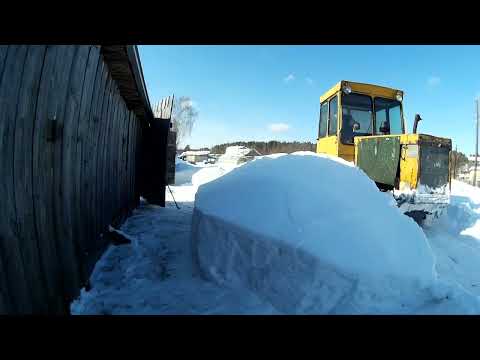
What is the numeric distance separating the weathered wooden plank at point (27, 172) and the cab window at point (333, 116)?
6.46 m

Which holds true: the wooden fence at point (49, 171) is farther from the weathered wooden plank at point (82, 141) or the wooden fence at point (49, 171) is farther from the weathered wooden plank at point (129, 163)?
the weathered wooden plank at point (129, 163)

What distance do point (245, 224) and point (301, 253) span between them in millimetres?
684

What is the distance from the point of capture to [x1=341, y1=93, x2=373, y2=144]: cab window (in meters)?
6.83

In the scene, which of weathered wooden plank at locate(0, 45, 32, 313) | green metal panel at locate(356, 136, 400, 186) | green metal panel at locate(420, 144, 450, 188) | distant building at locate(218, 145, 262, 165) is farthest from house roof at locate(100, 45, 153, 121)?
distant building at locate(218, 145, 262, 165)

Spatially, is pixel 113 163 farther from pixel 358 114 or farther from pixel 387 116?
pixel 387 116

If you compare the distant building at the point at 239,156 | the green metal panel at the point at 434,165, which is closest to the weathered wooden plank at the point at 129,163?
the green metal panel at the point at 434,165

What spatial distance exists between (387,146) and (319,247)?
189 inches

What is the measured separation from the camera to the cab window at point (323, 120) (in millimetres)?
7634

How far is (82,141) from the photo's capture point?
3.00 metres

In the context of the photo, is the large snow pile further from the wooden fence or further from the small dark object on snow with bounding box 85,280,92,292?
the wooden fence

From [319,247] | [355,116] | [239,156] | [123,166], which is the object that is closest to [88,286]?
[319,247]

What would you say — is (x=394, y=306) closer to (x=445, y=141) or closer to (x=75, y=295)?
(x=75, y=295)
